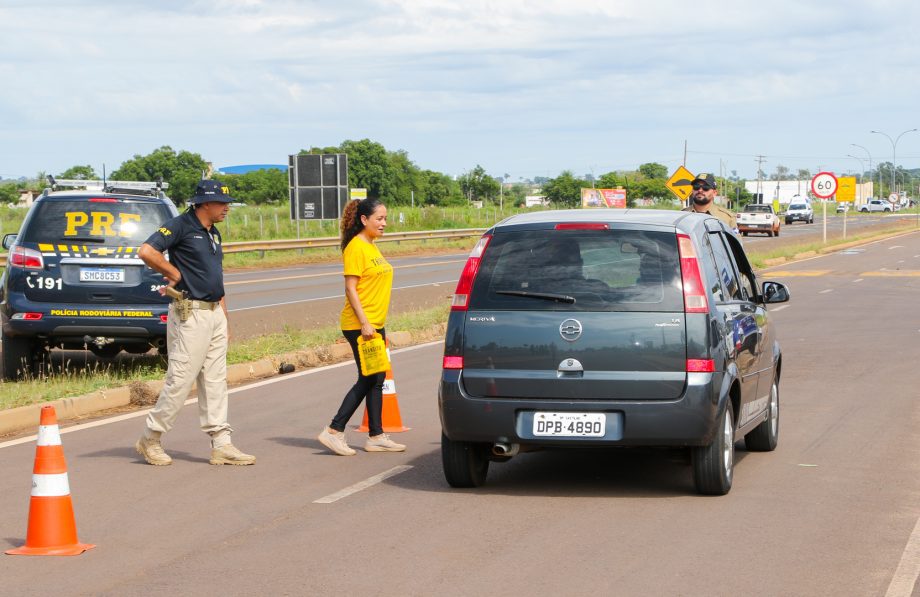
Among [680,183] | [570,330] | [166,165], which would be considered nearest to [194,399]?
[570,330]

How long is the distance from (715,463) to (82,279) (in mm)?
7255

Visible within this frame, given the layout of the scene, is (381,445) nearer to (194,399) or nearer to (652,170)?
(194,399)

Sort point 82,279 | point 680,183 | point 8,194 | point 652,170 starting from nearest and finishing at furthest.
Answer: point 82,279 < point 680,183 < point 8,194 < point 652,170

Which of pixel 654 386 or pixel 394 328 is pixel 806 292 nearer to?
pixel 394 328

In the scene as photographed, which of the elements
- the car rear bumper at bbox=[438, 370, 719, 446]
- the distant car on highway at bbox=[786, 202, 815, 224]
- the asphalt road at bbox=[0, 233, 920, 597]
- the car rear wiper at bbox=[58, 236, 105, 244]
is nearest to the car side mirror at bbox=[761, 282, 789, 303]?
the asphalt road at bbox=[0, 233, 920, 597]

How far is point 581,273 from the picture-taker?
7.88m

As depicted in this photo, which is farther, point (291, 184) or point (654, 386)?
point (291, 184)

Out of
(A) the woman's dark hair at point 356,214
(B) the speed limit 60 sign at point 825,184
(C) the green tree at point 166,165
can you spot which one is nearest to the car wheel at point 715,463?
(A) the woman's dark hair at point 356,214

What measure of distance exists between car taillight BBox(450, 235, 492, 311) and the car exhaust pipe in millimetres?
834

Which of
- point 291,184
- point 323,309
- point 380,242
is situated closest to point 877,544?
point 323,309

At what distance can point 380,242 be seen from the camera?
2051 inches

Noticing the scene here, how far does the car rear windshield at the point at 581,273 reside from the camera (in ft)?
25.5

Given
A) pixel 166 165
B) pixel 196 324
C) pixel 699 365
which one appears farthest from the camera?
pixel 166 165

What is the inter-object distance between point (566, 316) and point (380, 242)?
146 feet
